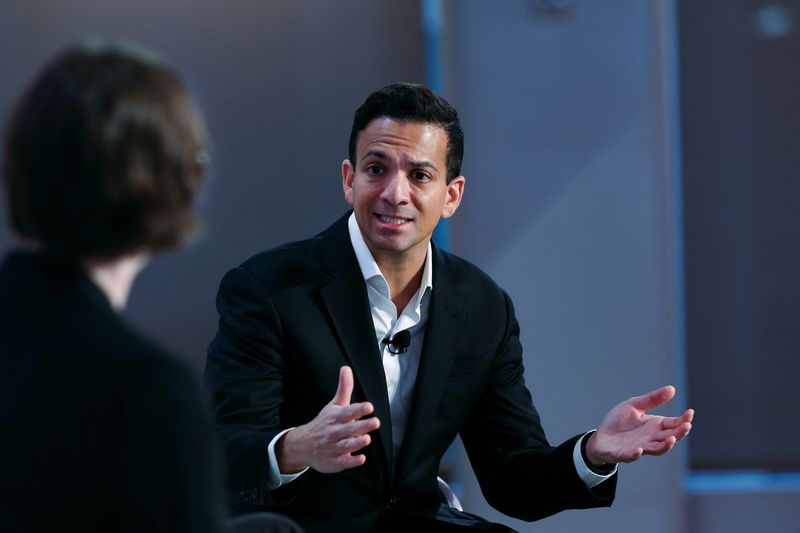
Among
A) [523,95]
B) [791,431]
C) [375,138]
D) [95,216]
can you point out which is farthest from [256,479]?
[791,431]

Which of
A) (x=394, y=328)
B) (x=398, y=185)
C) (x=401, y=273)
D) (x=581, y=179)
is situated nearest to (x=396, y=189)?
(x=398, y=185)

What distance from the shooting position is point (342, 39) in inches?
155

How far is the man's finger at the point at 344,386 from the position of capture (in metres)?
1.91

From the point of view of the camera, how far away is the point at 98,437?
3.42 feet

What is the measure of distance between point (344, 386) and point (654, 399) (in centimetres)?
73

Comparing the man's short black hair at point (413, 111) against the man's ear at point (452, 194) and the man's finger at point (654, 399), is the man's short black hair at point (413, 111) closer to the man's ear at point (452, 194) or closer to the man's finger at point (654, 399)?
the man's ear at point (452, 194)

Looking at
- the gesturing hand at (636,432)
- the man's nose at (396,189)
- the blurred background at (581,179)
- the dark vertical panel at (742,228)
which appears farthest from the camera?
the dark vertical panel at (742,228)

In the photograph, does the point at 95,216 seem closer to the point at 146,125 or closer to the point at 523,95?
the point at 146,125

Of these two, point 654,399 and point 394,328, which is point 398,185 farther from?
point 654,399

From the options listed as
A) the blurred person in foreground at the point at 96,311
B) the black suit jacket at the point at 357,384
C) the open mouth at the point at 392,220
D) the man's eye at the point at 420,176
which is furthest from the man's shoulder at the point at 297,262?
the blurred person in foreground at the point at 96,311

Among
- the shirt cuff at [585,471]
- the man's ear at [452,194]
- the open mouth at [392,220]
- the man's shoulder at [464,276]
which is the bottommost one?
the shirt cuff at [585,471]

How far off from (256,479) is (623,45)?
2104 mm

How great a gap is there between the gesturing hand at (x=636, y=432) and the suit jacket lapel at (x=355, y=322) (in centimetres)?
46

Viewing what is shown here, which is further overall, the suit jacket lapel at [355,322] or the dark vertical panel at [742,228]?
the dark vertical panel at [742,228]
